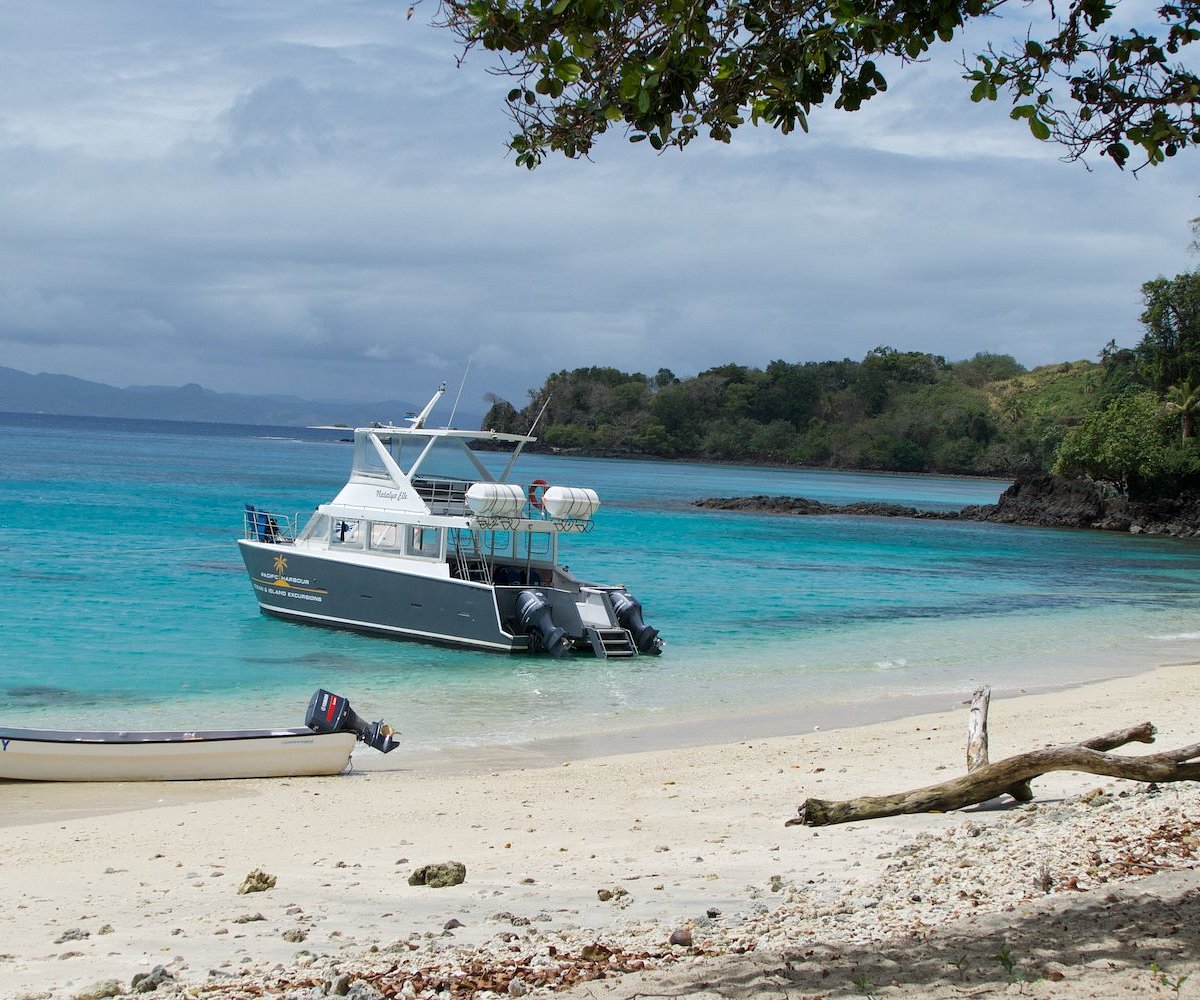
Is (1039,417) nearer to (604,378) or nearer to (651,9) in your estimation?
(604,378)

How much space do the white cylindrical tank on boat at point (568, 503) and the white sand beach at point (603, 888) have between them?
30.2 ft

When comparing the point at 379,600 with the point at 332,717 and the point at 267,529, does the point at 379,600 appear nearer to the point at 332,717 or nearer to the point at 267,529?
the point at 267,529

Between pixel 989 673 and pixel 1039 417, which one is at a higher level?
pixel 1039 417

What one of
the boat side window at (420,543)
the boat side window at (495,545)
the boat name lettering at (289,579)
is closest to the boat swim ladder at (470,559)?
the boat side window at (495,545)

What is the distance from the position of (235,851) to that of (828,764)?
18.9ft

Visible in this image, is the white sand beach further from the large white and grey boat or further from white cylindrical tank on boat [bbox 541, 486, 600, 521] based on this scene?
white cylindrical tank on boat [bbox 541, 486, 600, 521]

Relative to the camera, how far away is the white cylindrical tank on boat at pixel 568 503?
813 inches

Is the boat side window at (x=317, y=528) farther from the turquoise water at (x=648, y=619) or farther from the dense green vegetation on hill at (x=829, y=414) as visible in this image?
A: the dense green vegetation on hill at (x=829, y=414)

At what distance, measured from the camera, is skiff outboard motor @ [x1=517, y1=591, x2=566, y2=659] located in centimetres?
1966

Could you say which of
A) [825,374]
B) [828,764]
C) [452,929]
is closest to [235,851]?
[452,929]

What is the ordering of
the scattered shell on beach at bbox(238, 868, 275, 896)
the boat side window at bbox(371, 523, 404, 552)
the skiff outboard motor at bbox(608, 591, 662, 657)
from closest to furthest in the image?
the scattered shell on beach at bbox(238, 868, 275, 896) < the skiff outboard motor at bbox(608, 591, 662, 657) < the boat side window at bbox(371, 523, 404, 552)

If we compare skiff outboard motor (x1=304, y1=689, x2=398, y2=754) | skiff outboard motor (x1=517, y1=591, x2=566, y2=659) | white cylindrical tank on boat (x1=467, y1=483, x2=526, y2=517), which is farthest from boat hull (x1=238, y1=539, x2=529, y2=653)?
skiff outboard motor (x1=304, y1=689, x2=398, y2=754)

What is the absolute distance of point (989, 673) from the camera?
19.9 m

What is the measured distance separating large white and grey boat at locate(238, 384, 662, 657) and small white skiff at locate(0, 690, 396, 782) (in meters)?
7.94
